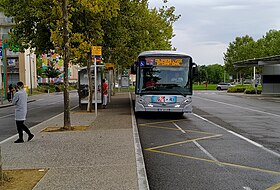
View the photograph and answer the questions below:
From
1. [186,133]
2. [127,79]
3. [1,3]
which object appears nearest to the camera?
[186,133]

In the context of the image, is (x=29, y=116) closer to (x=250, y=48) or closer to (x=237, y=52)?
(x=250, y=48)

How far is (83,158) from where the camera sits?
27.5ft

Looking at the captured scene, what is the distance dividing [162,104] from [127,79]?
54295mm

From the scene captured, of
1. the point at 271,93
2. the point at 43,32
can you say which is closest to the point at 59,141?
the point at 43,32

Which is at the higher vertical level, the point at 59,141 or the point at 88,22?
the point at 88,22

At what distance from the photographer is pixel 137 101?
18.0 metres

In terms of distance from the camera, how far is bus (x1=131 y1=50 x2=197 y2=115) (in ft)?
57.7

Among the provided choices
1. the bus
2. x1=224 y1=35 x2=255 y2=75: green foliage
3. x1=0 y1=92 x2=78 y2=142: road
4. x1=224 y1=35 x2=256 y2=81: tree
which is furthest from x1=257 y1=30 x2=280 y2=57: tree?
the bus

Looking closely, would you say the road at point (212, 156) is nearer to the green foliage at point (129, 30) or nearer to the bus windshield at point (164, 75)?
the bus windshield at point (164, 75)

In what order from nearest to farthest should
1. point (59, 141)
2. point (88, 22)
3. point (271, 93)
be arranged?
point (59, 141) < point (88, 22) < point (271, 93)

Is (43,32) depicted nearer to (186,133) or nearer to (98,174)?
(186,133)

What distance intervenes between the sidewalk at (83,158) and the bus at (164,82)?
479cm

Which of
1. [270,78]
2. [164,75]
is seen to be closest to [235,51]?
[270,78]

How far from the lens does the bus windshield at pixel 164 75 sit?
17.8 meters
